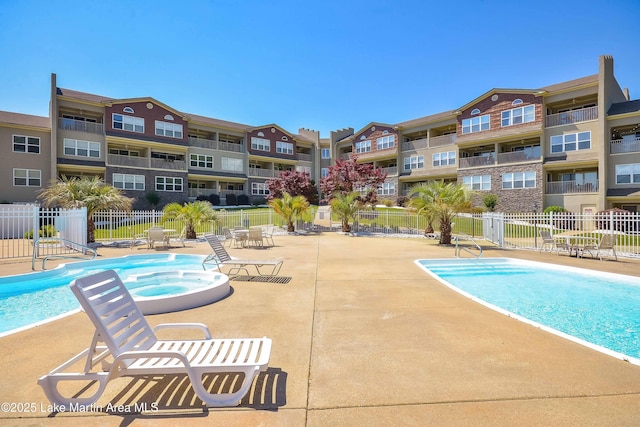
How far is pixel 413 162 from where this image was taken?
4269 centimetres

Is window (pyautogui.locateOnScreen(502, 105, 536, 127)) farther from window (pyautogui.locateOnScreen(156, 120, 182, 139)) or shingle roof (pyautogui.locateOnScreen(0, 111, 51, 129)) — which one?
shingle roof (pyautogui.locateOnScreen(0, 111, 51, 129))

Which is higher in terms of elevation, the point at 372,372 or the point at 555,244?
the point at 555,244

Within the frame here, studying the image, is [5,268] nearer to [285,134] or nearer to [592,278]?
[592,278]

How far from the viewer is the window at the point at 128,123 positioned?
118ft

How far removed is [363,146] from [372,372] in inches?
1813

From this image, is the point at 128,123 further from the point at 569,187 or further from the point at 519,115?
the point at 569,187

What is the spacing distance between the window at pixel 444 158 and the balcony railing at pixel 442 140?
1202 mm

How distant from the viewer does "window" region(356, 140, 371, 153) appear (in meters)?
47.6

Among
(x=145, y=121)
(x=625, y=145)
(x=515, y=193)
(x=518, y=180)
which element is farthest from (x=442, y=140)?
(x=145, y=121)

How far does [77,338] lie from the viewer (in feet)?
17.1

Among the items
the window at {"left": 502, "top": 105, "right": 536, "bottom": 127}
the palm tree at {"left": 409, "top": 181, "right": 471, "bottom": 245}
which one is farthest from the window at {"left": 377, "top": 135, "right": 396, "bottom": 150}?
the palm tree at {"left": 409, "top": 181, "right": 471, "bottom": 245}

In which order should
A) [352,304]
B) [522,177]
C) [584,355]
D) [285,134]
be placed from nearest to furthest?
[584,355], [352,304], [522,177], [285,134]

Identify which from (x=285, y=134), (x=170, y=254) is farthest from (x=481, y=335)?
(x=285, y=134)

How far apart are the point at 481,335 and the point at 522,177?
33.0 metres
